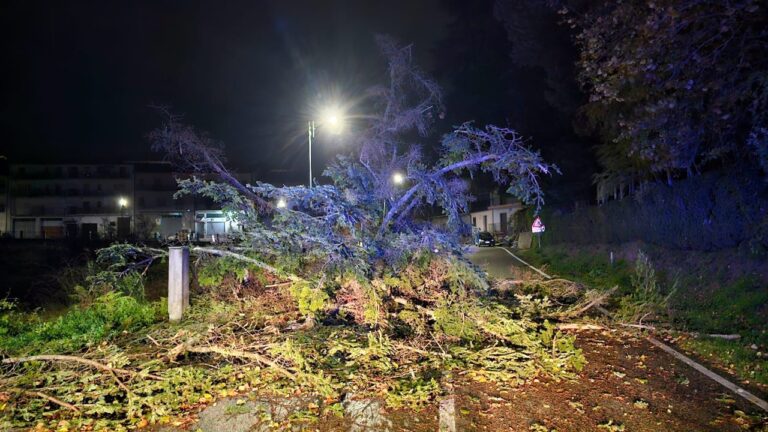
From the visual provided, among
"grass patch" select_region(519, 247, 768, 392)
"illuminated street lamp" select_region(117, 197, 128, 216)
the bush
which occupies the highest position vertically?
"illuminated street lamp" select_region(117, 197, 128, 216)

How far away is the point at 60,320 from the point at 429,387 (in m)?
6.39

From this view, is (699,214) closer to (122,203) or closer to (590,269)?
(590,269)

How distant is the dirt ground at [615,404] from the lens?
4.30 m

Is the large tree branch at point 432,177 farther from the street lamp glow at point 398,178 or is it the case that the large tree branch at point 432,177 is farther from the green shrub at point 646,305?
the green shrub at point 646,305

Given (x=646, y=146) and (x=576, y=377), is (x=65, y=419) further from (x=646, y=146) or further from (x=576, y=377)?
(x=646, y=146)

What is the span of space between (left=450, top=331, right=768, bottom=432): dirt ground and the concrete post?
523cm

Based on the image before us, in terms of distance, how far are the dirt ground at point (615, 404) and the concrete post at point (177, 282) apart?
17.2 feet

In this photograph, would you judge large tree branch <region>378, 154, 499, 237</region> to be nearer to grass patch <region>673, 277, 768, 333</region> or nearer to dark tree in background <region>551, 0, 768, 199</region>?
dark tree in background <region>551, 0, 768, 199</region>

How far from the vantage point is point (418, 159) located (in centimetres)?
943

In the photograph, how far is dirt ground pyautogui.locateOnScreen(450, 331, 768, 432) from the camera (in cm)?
430

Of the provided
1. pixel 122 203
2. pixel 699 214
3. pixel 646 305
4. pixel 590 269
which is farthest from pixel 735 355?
pixel 122 203

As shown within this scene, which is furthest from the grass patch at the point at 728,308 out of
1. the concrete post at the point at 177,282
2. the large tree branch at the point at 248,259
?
the concrete post at the point at 177,282

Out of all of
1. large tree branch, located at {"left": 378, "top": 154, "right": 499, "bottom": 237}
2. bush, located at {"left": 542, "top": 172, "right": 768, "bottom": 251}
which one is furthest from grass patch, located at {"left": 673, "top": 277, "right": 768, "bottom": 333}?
large tree branch, located at {"left": 378, "top": 154, "right": 499, "bottom": 237}

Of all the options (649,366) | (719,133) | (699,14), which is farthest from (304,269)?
(719,133)
